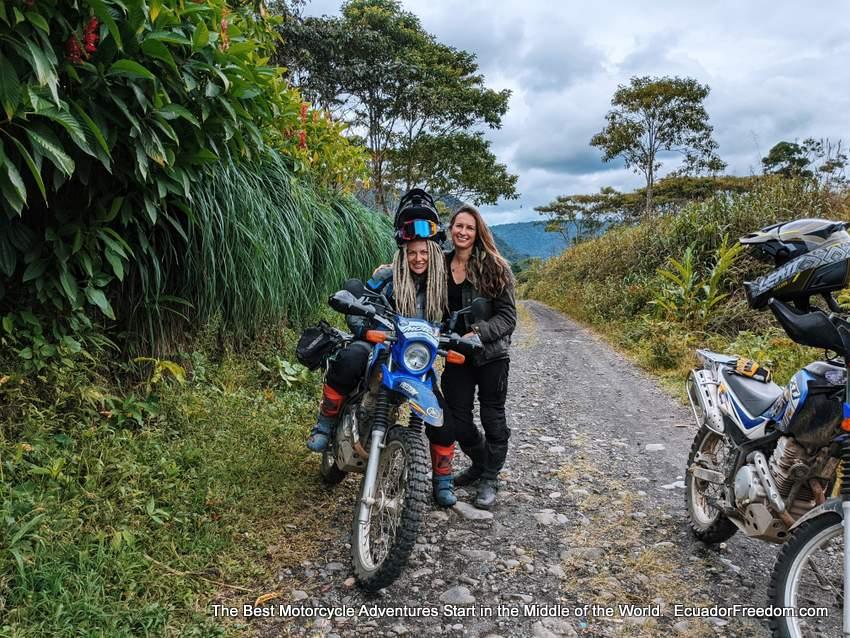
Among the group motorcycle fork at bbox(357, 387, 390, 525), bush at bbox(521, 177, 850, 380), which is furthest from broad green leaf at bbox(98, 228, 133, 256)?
bush at bbox(521, 177, 850, 380)

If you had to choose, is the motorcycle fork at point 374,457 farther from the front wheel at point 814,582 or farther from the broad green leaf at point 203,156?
the front wheel at point 814,582

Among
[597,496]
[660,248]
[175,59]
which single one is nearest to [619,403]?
[597,496]

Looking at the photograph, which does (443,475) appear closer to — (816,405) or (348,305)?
(348,305)

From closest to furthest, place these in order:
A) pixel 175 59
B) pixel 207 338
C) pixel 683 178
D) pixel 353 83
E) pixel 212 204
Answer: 1. pixel 175 59
2. pixel 212 204
3. pixel 207 338
4. pixel 353 83
5. pixel 683 178

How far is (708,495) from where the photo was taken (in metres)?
2.96

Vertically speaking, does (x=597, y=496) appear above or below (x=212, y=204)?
below

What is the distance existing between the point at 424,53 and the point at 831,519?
1840cm

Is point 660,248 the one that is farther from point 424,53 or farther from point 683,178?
point 683,178

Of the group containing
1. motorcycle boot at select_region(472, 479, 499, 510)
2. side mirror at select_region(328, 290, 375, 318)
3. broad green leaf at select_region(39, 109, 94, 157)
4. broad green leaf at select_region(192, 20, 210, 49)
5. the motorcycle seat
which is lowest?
motorcycle boot at select_region(472, 479, 499, 510)

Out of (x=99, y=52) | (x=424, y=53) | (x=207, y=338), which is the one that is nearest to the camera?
(x=99, y=52)

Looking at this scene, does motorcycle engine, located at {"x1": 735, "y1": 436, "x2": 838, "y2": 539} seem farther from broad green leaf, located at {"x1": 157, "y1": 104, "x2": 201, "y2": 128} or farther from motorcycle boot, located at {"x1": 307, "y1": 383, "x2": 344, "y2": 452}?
broad green leaf, located at {"x1": 157, "y1": 104, "x2": 201, "y2": 128}

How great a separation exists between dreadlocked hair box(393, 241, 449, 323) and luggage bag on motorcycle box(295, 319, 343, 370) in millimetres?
428

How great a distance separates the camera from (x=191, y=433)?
3.45 meters

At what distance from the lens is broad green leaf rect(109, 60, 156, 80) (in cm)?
230
